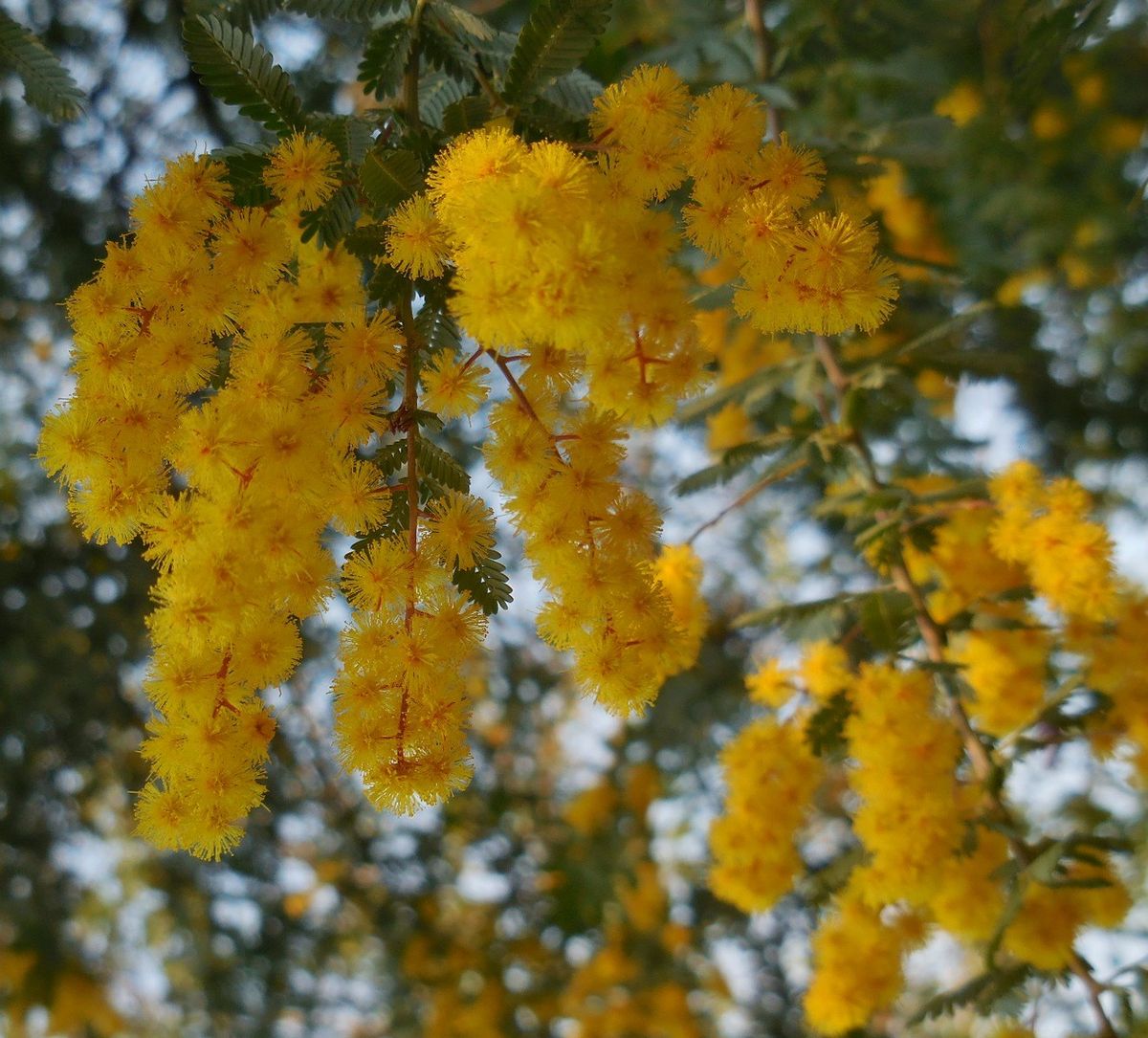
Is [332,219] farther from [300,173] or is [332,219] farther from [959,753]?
[959,753]

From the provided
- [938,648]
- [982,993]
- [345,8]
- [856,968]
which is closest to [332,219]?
[345,8]

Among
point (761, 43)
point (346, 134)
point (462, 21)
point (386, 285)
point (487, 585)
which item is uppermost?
point (761, 43)

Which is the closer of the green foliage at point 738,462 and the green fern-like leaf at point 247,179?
the green fern-like leaf at point 247,179

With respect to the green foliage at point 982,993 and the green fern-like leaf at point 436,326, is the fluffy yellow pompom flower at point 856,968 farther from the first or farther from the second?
the green fern-like leaf at point 436,326

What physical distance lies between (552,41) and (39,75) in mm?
840

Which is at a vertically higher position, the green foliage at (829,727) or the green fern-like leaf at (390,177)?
the green fern-like leaf at (390,177)

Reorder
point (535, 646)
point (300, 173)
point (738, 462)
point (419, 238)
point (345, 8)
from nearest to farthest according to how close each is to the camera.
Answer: point (419, 238)
point (300, 173)
point (345, 8)
point (738, 462)
point (535, 646)

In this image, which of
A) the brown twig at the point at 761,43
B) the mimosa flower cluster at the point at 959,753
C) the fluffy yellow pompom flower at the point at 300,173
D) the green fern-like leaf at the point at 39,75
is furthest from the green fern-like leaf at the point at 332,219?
the brown twig at the point at 761,43

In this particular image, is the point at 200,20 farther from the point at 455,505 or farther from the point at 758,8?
the point at 758,8

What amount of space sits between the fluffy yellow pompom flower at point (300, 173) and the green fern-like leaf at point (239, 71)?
0.35ft

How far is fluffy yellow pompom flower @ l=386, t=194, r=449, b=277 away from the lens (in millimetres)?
1346

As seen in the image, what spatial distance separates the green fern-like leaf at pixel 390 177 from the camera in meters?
1.42

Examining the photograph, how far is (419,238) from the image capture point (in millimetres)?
1346

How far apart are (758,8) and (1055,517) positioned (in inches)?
57.1
